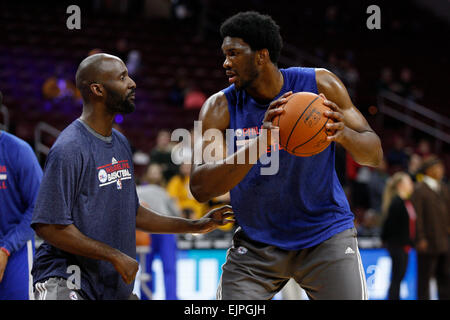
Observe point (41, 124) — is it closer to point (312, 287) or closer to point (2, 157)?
point (2, 157)

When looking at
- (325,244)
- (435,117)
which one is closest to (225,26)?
(325,244)

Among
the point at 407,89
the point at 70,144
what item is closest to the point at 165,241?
the point at 70,144

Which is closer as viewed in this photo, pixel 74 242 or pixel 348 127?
pixel 74 242

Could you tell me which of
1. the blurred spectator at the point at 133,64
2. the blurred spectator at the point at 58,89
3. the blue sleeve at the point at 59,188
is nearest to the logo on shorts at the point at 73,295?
the blue sleeve at the point at 59,188

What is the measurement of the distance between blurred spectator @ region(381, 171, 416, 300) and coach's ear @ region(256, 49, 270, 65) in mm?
5036

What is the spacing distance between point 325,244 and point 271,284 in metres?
0.39

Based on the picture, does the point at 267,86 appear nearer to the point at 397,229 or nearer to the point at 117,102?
the point at 117,102

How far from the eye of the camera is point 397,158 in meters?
12.1

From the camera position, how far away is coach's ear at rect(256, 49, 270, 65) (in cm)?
335

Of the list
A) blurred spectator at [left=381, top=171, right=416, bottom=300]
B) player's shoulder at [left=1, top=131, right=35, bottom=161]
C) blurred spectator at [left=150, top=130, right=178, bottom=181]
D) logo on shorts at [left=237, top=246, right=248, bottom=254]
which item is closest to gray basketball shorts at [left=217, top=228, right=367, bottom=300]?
logo on shorts at [left=237, top=246, right=248, bottom=254]

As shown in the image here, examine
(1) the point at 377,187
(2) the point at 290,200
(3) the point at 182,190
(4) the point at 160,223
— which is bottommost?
(1) the point at 377,187

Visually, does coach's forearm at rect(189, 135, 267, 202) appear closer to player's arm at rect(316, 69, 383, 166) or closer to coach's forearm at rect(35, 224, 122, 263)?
player's arm at rect(316, 69, 383, 166)

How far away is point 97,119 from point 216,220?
93 cm

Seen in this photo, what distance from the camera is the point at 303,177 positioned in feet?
10.8
